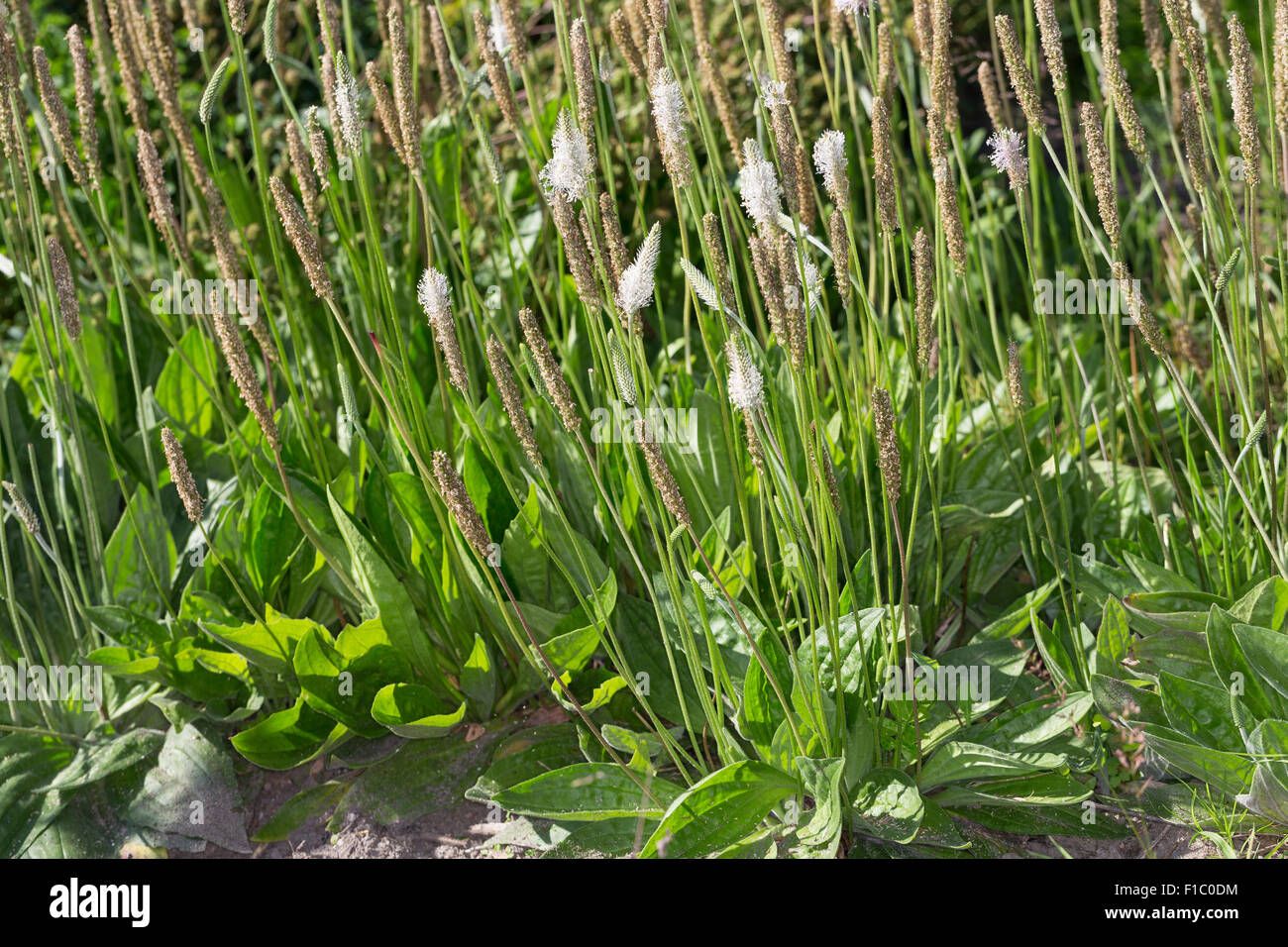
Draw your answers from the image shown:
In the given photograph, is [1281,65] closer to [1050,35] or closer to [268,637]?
[1050,35]

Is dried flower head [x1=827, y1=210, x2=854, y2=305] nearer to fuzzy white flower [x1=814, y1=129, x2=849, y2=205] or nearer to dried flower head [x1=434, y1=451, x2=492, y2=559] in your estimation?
fuzzy white flower [x1=814, y1=129, x2=849, y2=205]

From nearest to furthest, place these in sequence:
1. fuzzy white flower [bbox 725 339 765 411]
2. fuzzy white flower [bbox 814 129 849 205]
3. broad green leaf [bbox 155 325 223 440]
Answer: fuzzy white flower [bbox 725 339 765 411] < fuzzy white flower [bbox 814 129 849 205] < broad green leaf [bbox 155 325 223 440]

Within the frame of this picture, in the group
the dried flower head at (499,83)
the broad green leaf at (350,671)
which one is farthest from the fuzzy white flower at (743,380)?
the broad green leaf at (350,671)

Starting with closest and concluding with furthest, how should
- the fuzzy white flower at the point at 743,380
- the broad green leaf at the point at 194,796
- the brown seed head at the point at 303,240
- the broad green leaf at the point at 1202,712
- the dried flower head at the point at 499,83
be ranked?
the fuzzy white flower at the point at 743,380, the brown seed head at the point at 303,240, the broad green leaf at the point at 1202,712, the dried flower head at the point at 499,83, the broad green leaf at the point at 194,796

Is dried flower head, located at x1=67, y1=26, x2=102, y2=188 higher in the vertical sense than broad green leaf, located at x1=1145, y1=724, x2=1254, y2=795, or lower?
higher

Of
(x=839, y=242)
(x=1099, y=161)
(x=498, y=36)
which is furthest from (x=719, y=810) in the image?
(x=498, y=36)

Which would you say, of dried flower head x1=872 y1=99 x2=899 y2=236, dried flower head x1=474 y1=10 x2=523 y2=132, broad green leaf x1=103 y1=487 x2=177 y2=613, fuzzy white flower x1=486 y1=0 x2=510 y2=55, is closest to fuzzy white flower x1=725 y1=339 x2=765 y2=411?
dried flower head x1=872 y1=99 x2=899 y2=236

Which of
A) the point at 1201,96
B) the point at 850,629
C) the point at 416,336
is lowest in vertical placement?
the point at 850,629

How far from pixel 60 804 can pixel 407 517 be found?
0.69 meters

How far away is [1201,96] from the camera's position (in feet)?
5.10

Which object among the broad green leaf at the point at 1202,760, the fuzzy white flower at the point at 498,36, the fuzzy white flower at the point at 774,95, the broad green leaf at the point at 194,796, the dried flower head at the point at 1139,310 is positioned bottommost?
the broad green leaf at the point at 194,796

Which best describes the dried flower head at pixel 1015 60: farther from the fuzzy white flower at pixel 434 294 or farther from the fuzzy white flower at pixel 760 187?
the fuzzy white flower at pixel 434 294
